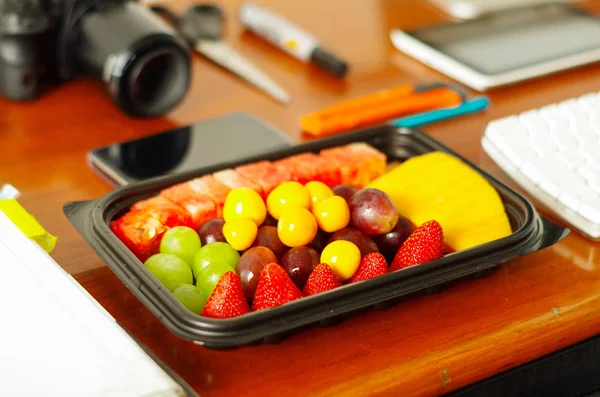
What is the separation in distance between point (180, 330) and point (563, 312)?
36 cm

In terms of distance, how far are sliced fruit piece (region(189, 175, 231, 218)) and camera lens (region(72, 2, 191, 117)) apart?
0.27 m

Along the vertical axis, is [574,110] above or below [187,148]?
above

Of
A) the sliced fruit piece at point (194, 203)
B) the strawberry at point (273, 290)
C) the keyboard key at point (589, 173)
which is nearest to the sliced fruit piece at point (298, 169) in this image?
the sliced fruit piece at point (194, 203)

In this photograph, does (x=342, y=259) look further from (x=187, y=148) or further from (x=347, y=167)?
(x=187, y=148)

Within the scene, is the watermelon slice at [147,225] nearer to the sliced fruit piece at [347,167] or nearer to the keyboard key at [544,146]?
the sliced fruit piece at [347,167]

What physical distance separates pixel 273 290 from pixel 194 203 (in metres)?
0.19

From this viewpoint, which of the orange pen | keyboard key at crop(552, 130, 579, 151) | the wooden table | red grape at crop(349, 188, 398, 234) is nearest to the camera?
the wooden table

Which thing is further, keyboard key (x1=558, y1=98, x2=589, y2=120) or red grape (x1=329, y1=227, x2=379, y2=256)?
keyboard key (x1=558, y1=98, x2=589, y2=120)

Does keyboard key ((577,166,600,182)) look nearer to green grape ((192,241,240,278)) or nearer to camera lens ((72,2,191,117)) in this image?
green grape ((192,241,240,278))

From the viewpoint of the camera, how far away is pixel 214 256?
2.77 ft

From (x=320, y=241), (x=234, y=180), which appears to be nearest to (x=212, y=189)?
(x=234, y=180)

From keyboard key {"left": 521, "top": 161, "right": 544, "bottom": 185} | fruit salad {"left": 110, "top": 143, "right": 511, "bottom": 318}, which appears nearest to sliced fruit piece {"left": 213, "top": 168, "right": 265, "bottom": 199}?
fruit salad {"left": 110, "top": 143, "right": 511, "bottom": 318}

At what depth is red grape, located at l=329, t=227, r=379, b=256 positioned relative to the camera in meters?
0.86

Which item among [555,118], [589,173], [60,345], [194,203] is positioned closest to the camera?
[60,345]
